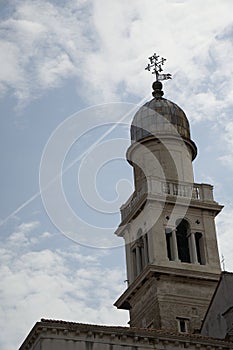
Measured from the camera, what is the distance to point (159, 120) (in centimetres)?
4834

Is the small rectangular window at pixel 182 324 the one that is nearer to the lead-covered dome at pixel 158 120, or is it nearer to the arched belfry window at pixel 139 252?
the arched belfry window at pixel 139 252

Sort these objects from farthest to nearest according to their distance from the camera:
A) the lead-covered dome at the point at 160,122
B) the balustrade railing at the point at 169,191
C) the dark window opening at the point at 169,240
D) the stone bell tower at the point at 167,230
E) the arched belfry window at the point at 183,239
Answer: the lead-covered dome at the point at 160,122 → the balustrade railing at the point at 169,191 → the arched belfry window at the point at 183,239 → the dark window opening at the point at 169,240 → the stone bell tower at the point at 167,230

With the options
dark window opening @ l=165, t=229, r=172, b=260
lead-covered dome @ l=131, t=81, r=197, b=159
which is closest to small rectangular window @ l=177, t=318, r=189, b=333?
dark window opening @ l=165, t=229, r=172, b=260

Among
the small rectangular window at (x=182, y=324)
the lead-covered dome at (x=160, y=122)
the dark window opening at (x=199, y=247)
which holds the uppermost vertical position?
the lead-covered dome at (x=160, y=122)

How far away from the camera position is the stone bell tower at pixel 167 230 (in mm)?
41250

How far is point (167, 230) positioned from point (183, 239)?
4.14ft

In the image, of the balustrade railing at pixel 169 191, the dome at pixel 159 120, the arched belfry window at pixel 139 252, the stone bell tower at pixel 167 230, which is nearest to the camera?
the stone bell tower at pixel 167 230

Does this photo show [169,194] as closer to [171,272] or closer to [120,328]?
[171,272]

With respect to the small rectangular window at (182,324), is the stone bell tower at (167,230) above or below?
above

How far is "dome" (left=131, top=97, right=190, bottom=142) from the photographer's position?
47.9 m

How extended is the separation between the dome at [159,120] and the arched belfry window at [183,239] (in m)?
5.77

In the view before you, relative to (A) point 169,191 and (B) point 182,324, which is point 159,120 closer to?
(A) point 169,191

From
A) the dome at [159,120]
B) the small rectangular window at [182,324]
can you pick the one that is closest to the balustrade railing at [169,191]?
the dome at [159,120]

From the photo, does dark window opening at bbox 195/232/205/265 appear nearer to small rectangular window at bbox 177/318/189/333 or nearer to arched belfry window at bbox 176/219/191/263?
arched belfry window at bbox 176/219/191/263
